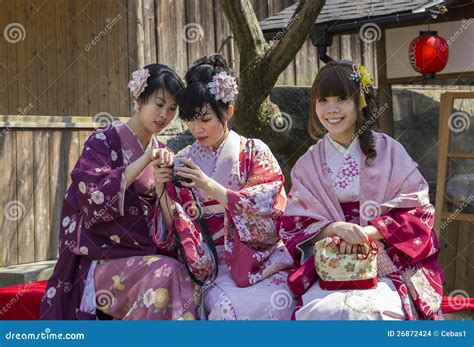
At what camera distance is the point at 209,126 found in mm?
4613

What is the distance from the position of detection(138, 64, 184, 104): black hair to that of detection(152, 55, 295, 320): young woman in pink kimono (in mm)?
69

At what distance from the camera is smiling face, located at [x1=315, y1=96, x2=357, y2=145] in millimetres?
4414

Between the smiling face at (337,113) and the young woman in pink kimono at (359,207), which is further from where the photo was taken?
the smiling face at (337,113)

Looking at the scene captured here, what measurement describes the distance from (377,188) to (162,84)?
124 centimetres

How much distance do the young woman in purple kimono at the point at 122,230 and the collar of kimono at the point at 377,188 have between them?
71 cm

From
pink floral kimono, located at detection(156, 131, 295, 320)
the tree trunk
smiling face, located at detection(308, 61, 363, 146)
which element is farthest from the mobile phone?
the tree trunk

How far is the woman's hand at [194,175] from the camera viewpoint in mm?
4352

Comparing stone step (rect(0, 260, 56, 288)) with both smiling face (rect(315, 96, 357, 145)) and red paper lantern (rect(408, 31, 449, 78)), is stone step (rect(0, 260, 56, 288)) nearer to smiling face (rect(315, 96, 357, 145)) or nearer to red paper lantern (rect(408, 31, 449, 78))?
smiling face (rect(315, 96, 357, 145))

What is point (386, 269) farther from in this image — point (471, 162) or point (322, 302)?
point (471, 162)

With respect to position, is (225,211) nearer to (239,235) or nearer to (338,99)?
(239,235)

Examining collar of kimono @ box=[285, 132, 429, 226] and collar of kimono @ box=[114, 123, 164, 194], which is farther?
collar of kimono @ box=[114, 123, 164, 194]

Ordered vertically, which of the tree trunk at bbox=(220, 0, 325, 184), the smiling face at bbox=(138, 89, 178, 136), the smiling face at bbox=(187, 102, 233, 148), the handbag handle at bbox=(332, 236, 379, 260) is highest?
the tree trunk at bbox=(220, 0, 325, 184)

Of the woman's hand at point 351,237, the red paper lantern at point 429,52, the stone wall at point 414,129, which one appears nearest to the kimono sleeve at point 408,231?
the woman's hand at point 351,237

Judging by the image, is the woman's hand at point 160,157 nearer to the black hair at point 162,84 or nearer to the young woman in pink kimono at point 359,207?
the black hair at point 162,84
